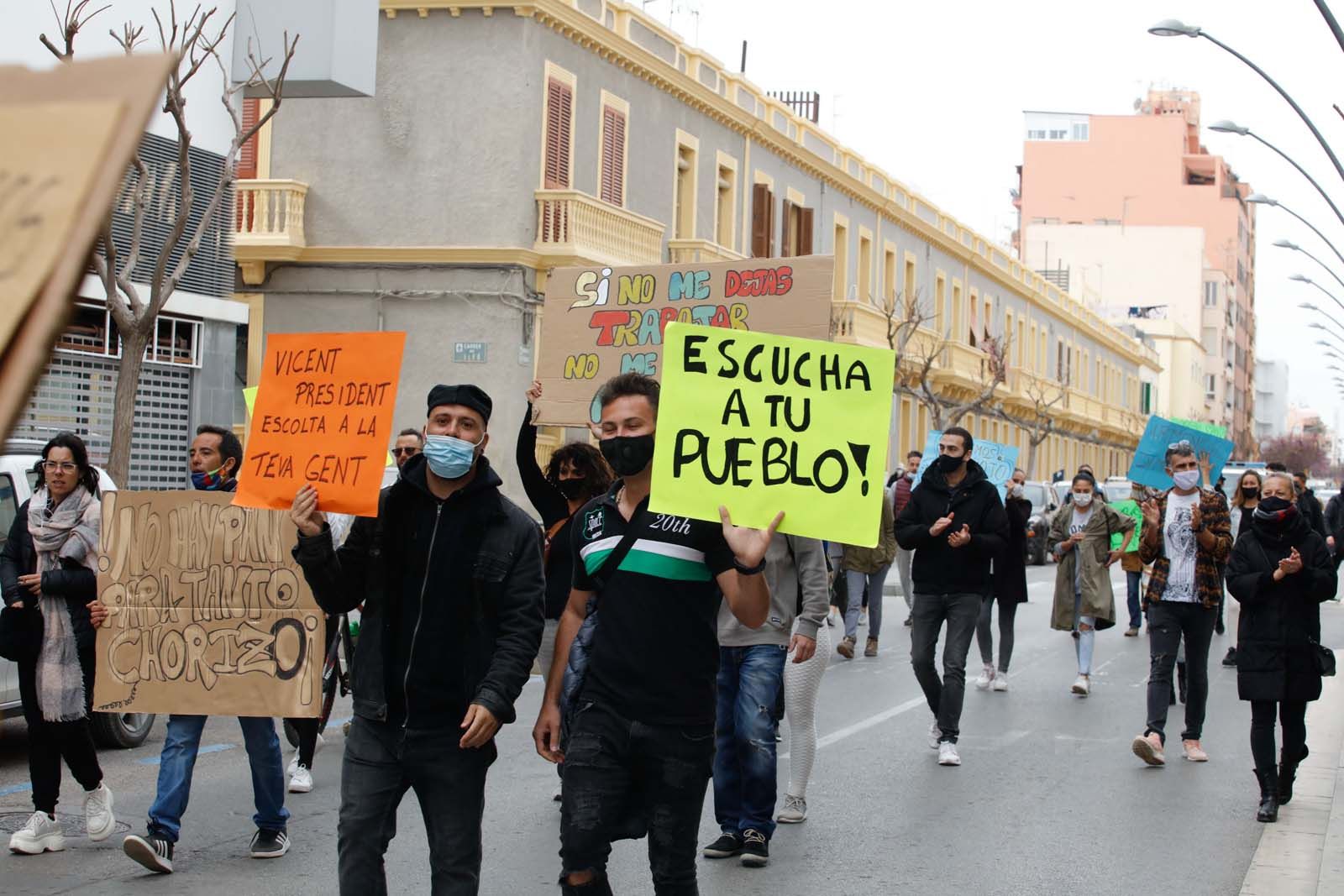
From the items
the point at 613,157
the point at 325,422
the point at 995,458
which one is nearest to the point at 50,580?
the point at 325,422

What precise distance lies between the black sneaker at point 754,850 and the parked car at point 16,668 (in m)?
3.88

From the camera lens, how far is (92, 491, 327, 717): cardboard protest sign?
720 cm

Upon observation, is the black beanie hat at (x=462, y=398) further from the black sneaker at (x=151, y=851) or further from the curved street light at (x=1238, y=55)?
the curved street light at (x=1238, y=55)

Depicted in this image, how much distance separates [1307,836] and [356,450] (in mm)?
5250

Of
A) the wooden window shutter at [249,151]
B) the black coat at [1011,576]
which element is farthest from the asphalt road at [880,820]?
the wooden window shutter at [249,151]

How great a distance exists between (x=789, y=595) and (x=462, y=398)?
303 cm

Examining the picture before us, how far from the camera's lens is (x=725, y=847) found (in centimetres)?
762

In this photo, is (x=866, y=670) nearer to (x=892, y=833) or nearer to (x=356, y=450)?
(x=892, y=833)

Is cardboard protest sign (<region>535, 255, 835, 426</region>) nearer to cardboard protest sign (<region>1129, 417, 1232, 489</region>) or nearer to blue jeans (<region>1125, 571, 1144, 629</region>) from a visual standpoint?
cardboard protest sign (<region>1129, 417, 1232, 489</region>)

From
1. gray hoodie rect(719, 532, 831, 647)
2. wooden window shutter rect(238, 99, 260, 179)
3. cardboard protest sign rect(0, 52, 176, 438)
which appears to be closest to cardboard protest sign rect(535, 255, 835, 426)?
gray hoodie rect(719, 532, 831, 647)

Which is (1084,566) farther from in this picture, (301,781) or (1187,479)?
(301,781)

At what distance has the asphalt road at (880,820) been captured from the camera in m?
7.18

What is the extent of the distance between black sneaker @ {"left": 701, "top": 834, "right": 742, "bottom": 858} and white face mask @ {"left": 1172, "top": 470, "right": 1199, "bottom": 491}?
4.31 meters

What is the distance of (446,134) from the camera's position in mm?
26125
